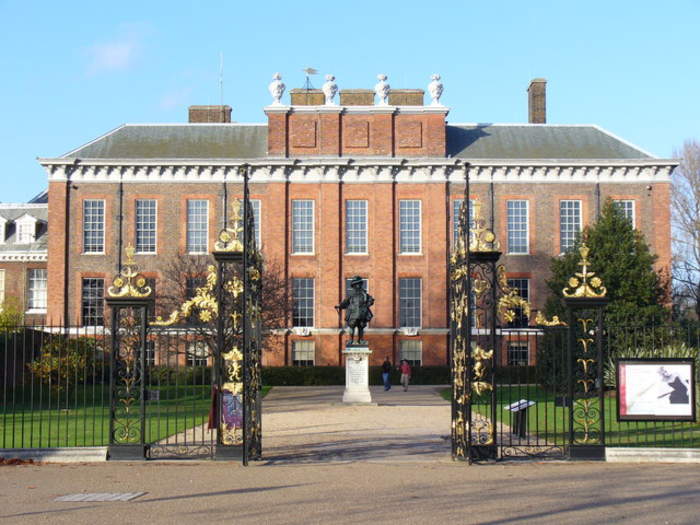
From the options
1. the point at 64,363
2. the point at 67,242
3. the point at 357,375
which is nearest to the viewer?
the point at 64,363

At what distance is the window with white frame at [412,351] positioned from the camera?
135 ft

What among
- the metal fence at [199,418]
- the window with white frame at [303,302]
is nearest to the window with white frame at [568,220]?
the window with white frame at [303,302]

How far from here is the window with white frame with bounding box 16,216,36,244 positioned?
4825cm

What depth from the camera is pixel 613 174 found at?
138 ft

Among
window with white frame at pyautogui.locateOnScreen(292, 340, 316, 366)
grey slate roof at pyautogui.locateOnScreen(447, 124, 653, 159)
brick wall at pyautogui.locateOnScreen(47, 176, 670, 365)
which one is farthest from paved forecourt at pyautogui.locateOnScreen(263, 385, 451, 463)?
grey slate roof at pyautogui.locateOnScreen(447, 124, 653, 159)

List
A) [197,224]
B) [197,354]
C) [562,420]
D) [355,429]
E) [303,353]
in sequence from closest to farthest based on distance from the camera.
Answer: [562,420]
[355,429]
[197,354]
[303,353]
[197,224]

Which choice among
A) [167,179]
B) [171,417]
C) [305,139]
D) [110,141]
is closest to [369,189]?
[305,139]

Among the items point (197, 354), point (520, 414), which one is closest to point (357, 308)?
point (197, 354)

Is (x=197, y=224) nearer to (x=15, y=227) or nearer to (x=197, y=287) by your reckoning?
(x=197, y=287)

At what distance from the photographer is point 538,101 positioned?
153ft

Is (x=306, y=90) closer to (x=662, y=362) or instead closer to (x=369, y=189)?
(x=369, y=189)

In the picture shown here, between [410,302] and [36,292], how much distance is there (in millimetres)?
19138

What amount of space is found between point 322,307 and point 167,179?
9230 millimetres

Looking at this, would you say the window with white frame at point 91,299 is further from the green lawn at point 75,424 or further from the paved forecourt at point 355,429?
the green lawn at point 75,424
